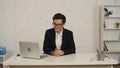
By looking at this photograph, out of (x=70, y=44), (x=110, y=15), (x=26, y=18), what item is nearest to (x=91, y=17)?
(x=110, y=15)

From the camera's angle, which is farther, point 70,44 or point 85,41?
point 85,41

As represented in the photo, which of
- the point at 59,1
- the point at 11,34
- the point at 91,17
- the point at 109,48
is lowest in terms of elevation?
the point at 109,48

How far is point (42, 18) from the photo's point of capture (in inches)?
186

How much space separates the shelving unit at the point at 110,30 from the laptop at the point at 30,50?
234cm

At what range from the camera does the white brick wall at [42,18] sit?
469 cm

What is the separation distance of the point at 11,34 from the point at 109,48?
233 cm

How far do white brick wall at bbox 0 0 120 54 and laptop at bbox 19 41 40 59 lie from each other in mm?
2147

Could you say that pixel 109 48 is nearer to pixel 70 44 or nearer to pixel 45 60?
pixel 70 44

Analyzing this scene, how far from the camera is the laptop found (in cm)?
251

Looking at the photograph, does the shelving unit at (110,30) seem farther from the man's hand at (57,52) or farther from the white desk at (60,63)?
the white desk at (60,63)

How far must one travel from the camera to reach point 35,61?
2.49 meters

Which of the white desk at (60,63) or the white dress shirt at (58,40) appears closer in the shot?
the white desk at (60,63)

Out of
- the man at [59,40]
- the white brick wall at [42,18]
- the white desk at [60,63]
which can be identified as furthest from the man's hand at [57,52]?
the white brick wall at [42,18]

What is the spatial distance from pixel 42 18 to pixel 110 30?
5.27ft
